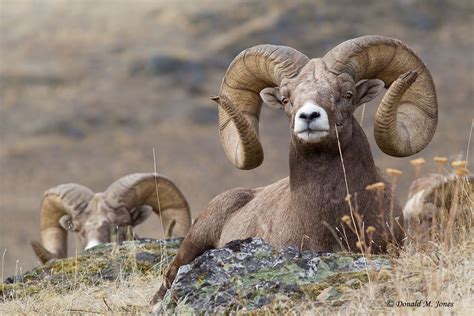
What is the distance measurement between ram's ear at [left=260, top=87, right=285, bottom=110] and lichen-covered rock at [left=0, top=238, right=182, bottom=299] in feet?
7.84

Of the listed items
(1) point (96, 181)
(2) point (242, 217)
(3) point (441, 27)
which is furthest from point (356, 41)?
(3) point (441, 27)

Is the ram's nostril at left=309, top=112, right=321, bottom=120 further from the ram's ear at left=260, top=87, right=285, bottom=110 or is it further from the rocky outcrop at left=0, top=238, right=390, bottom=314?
the ram's ear at left=260, top=87, right=285, bottom=110

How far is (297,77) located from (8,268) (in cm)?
2896

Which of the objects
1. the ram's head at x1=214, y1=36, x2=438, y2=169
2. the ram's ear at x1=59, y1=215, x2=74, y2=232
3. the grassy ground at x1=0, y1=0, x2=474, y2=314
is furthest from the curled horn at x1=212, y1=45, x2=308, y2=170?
the grassy ground at x1=0, y1=0, x2=474, y2=314

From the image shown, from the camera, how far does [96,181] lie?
52031 millimetres

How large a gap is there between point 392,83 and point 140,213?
9.83 metres

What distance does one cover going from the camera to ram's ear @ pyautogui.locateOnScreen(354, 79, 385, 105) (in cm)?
1108

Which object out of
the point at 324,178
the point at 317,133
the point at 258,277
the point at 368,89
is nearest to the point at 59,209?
the point at 368,89

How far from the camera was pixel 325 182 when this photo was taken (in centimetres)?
1042

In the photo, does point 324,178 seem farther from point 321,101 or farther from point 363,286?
point 363,286

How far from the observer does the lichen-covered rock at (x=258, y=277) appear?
8359mm

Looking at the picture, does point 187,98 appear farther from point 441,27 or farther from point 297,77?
point 297,77

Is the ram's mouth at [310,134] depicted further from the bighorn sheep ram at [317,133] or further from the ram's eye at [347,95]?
the ram's eye at [347,95]

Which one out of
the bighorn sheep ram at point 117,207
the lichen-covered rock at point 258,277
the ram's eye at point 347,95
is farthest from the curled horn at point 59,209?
the lichen-covered rock at point 258,277
